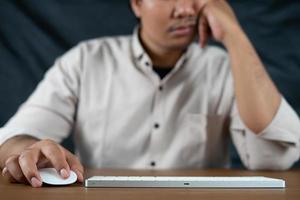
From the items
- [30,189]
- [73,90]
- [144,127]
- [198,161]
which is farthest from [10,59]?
[30,189]

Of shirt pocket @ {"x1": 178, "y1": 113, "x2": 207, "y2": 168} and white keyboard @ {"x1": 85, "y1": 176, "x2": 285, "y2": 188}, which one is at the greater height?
white keyboard @ {"x1": 85, "y1": 176, "x2": 285, "y2": 188}

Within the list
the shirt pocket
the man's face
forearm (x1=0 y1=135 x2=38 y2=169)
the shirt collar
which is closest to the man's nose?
the man's face

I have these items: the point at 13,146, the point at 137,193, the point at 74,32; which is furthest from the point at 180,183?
the point at 74,32

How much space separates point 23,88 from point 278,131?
876 mm

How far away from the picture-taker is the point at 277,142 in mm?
1345

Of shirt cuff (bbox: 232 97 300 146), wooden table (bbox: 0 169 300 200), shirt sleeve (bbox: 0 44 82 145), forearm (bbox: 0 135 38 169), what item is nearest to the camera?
wooden table (bbox: 0 169 300 200)

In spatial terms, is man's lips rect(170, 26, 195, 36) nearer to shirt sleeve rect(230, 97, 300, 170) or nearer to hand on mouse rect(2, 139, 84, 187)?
shirt sleeve rect(230, 97, 300, 170)

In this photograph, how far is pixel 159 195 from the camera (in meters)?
0.71

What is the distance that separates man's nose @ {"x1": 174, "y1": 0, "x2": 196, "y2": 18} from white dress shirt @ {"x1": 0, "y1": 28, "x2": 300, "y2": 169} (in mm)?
143

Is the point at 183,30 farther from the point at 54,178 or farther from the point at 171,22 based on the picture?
the point at 54,178

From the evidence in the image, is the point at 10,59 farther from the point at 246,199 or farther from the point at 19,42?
the point at 246,199

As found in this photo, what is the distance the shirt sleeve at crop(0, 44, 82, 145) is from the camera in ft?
4.71

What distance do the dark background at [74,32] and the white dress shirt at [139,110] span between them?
0.21 m

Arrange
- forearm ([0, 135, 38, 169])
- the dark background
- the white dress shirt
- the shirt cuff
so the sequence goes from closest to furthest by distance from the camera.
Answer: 1. forearm ([0, 135, 38, 169])
2. the shirt cuff
3. the white dress shirt
4. the dark background
